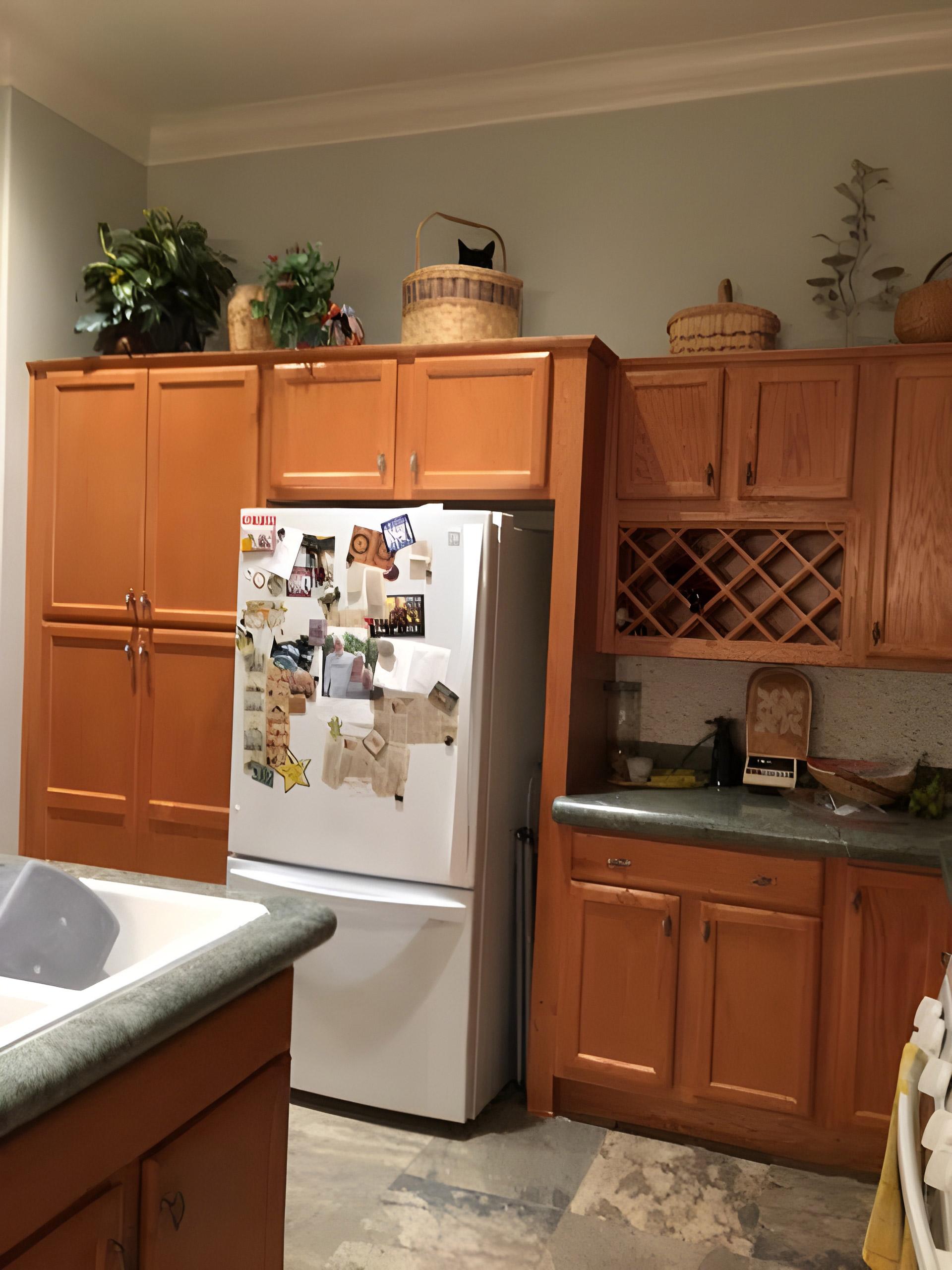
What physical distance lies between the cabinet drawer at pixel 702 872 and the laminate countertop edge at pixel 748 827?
2 cm

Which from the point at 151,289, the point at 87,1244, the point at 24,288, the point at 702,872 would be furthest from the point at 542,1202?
the point at 24,288

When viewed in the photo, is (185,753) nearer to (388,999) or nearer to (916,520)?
(388,999)

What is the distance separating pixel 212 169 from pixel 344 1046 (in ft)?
9.68

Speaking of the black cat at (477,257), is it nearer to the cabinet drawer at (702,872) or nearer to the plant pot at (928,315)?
the plant pot at (928,315)

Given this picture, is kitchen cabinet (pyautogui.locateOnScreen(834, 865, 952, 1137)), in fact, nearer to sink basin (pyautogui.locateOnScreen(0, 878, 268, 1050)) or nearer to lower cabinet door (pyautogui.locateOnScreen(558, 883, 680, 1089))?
lower cabinet door (pyautogui.locateOnScreen(558, 883, 680, 1089))

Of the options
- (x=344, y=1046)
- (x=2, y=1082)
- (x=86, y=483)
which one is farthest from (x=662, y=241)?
(x=2, y=1082)

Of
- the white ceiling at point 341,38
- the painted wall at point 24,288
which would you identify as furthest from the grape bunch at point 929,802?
the painted wall at point 24,288

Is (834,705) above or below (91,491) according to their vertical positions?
below

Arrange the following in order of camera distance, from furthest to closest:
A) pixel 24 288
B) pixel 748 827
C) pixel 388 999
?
pixel 24 288 → pixel 388 999 → pixel 748 827

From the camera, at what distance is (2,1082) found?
104cm

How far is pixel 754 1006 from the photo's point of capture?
265 cm

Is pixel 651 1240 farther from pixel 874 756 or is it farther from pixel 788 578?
pixel 788 578

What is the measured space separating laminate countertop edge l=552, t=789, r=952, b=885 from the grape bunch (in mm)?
33

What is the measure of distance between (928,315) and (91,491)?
7.95 ft
